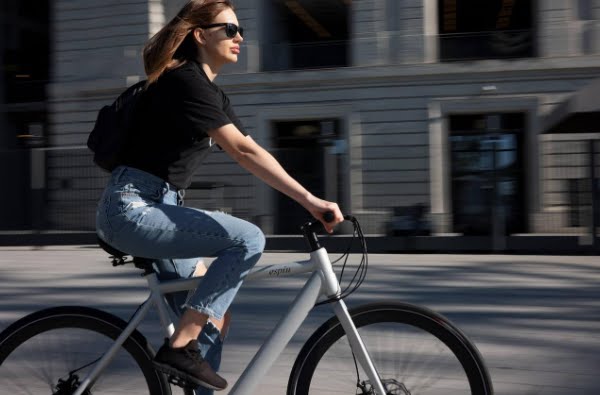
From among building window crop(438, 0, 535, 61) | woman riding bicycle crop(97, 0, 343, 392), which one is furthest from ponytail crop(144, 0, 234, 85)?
building window crop(438, 0, 535, 61)

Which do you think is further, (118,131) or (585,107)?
(585,107)

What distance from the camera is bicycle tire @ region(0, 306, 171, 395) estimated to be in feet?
8.79

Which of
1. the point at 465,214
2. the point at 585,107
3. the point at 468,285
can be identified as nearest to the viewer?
the point at 468,285

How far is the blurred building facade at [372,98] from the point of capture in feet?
53.4

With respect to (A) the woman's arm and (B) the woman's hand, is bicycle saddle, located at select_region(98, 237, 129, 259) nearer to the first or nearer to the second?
(A) the woman's arm

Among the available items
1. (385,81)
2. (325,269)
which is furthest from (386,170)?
(325,269)

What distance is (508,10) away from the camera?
765 inches

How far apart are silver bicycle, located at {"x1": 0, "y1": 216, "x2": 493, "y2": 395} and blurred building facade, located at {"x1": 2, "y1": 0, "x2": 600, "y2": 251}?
42.0 feet

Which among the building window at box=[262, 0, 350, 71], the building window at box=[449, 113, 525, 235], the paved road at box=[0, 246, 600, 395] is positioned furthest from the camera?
the building window at box=[262, 0, 350, 71]

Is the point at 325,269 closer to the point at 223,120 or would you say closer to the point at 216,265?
the point at 216,265

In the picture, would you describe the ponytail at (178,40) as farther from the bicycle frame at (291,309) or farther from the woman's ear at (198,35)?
the bicycle frame at (291,309)

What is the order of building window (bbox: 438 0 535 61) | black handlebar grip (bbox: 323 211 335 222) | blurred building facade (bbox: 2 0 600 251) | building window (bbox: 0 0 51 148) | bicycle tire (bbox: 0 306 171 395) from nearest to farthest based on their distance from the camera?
black handlebar grip (bbox: 323 211 335 222)
bicycle tire (bbox: 0 306 171 395)
blurred building facade (bbox: 2 0 600 251)
building window (bbox: 438 0 535 61)
building window (bbox: 0 0 51 148)

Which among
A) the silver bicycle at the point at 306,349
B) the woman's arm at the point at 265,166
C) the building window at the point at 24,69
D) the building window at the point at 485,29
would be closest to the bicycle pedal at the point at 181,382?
the silver bicycle at the point at 306,349

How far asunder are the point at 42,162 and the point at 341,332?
1534 centimetres
